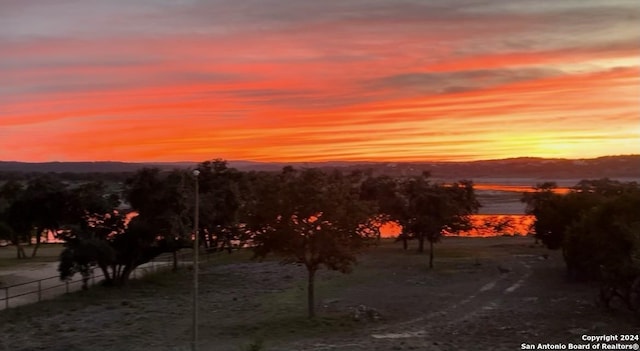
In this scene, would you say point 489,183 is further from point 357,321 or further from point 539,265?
point 357,321

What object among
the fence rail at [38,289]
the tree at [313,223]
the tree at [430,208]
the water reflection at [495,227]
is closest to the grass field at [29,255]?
the fence rail at [38,289]

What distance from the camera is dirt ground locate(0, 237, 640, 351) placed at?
2386 centimetres

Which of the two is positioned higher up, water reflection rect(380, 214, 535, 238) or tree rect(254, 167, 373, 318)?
tree rect(254, 167, 373, 318)

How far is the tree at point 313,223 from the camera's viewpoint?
2773 centimetres

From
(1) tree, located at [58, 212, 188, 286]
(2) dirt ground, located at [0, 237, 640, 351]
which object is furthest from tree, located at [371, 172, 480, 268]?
(1) tree, located at [58, 212, 188, 286]

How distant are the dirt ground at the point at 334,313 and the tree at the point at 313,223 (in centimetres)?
272

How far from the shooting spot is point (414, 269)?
1729 inches

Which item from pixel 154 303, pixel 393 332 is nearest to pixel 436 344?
pixel 393 332

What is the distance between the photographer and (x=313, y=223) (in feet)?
91.2

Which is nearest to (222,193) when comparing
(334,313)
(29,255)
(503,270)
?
(29,255)

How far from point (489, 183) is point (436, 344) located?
183 m

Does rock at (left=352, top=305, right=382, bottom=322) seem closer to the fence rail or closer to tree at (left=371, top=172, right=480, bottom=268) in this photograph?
tree at (left=371, top=172, right=480, bottom=268)

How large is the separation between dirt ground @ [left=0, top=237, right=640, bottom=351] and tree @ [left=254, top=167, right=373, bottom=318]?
107 inches

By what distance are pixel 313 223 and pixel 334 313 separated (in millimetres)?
4502
